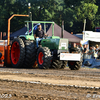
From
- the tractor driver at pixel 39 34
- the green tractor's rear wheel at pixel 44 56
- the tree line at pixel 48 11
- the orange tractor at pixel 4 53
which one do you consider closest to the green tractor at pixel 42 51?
the green tractor's rear wheel at pixel 44 56

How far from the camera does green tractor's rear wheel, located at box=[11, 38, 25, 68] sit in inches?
512

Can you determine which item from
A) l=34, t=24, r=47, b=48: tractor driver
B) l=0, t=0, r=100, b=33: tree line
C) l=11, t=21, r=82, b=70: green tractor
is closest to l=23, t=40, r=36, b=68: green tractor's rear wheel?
l=11, t=21, r=82, b=70: green tractor

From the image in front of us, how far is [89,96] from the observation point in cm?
505

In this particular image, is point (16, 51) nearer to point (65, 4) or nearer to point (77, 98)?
point (77, 98)

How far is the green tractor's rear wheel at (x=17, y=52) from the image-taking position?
42.7ft

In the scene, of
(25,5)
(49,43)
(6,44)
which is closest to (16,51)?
(6,44)

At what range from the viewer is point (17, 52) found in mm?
14164

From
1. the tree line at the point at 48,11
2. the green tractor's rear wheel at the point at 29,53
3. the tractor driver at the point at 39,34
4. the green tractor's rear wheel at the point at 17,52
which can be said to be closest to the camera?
the green tractor's rear wheel at the point at 29,53

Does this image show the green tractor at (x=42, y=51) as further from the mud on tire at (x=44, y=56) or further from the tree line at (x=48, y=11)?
the tree line at (x=48, y=11)

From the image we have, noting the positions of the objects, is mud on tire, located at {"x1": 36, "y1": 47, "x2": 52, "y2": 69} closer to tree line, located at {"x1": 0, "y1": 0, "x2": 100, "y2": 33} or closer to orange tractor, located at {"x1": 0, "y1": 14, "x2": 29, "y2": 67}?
orange tractor, located at {"x1": 0, "y1": 14, "x2": 29, "y2": 67}

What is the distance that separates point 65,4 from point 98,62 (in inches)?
967

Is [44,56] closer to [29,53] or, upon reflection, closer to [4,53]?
[29,53]

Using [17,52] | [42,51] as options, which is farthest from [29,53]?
[17,52]

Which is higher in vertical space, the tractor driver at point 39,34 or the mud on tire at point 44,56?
the tractor driver at point 39,34
